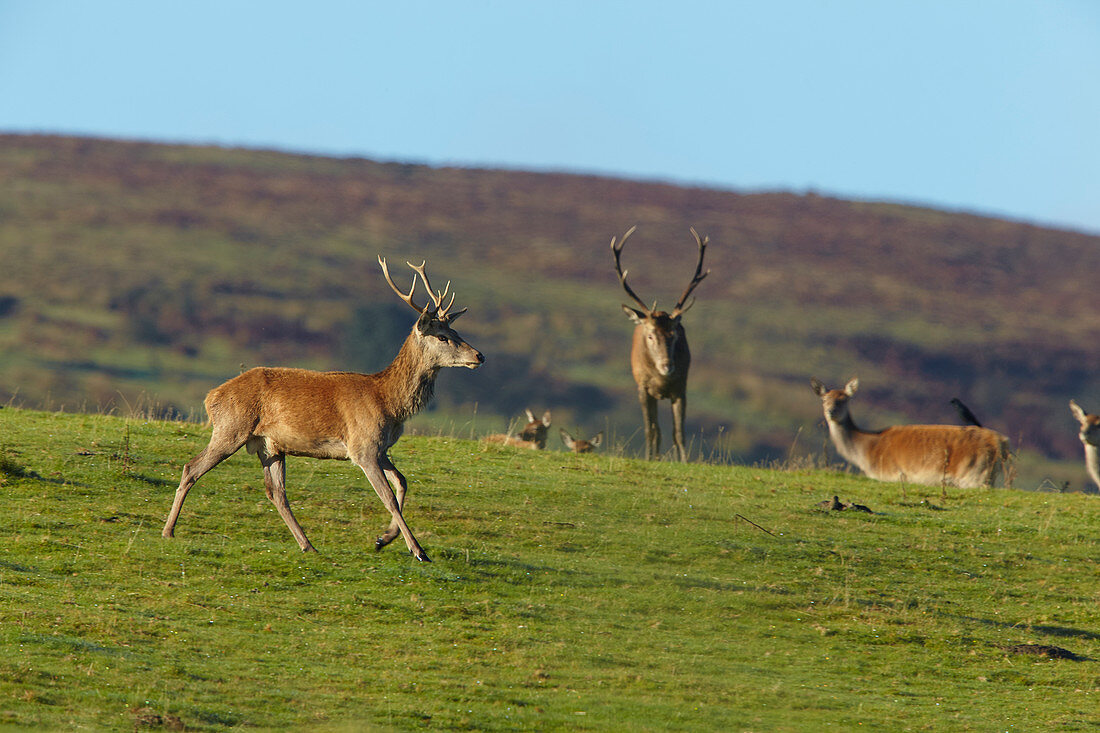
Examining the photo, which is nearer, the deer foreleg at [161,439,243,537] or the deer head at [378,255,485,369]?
the deer foreleg at [161,439,243,537]

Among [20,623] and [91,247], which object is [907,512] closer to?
[20,623]

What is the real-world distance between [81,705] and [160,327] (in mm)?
56102

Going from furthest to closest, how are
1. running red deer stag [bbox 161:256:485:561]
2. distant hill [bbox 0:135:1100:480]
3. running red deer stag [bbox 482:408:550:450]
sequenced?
distant hill [bbox 0:135:1100:480] → running red deer stag [bbox 482:408:550:450] → running red deer stag [bbox 161:256:485:561]

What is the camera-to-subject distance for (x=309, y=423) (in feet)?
38.7

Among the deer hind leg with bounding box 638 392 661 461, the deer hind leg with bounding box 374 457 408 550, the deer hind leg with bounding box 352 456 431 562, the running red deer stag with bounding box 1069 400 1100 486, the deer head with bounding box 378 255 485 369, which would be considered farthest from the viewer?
the running red deer stag with bounding box 1069 400 1100 486

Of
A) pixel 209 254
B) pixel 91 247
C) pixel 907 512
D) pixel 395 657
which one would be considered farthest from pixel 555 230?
pixel 395 657

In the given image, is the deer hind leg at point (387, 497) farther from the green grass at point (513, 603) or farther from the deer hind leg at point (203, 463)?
the deer hind leg at point (203, 463)

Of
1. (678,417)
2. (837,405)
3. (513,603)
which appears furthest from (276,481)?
(837,405)

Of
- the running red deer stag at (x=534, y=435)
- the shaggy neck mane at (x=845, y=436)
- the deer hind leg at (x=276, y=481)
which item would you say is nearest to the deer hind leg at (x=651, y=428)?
the running red deer stag at (x=534, y=435)

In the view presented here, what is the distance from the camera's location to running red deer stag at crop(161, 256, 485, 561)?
38.7 feet

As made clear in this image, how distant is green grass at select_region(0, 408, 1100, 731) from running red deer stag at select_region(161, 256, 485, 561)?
0.54 m

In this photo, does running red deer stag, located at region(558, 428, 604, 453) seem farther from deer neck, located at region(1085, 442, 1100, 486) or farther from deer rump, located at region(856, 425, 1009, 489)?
deer neck, located at region(1085, 442, 1100, 486)

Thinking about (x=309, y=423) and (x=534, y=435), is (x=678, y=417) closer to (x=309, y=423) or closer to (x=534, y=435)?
(x=534, y=435)

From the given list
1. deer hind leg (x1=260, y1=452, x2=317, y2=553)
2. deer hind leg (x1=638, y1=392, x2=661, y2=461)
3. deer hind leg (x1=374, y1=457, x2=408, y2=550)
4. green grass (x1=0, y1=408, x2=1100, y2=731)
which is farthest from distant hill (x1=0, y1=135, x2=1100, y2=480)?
deer hind leg (x1=374, y1=457, x2=408, y2=550)
